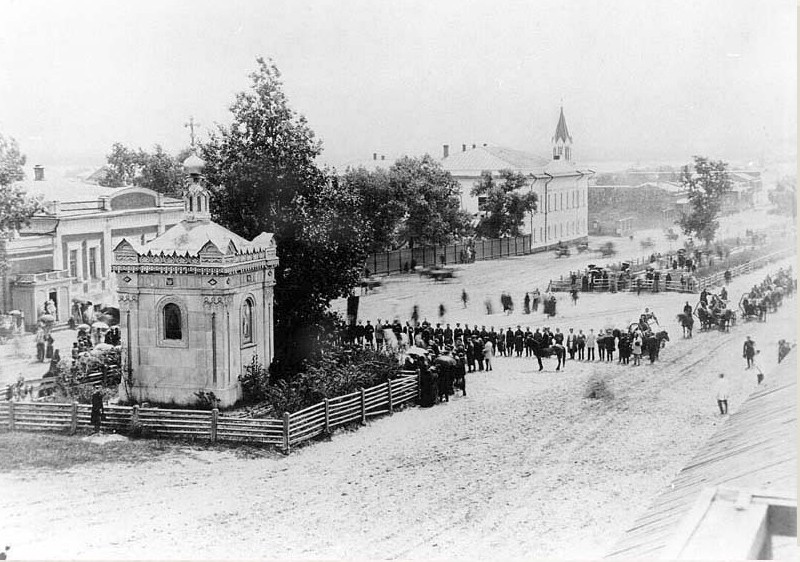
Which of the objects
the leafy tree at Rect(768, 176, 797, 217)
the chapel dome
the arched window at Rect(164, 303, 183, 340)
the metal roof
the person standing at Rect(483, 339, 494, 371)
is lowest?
the person standing at Rect(483, 339, 494, 371)

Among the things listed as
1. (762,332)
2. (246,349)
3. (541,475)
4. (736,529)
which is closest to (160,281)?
(246,349)

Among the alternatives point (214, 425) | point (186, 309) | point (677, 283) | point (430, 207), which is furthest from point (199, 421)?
point (677, 283)

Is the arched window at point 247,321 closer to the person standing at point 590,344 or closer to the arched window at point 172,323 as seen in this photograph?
the arched window at point 172,323

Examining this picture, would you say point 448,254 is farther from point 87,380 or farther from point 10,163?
point 10,163

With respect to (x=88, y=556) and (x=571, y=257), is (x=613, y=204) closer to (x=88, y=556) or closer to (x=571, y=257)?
(x=571, y=257)

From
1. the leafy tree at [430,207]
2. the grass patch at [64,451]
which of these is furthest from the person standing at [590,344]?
the grass patch at [64,451]

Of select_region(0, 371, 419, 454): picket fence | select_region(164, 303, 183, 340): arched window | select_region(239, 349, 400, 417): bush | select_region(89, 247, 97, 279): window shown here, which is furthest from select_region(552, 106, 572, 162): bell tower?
select_region(89, 247, 97, 279): window

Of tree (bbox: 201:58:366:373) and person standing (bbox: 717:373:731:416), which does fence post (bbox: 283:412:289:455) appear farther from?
person standing (bbox: 717:373:731:416)
